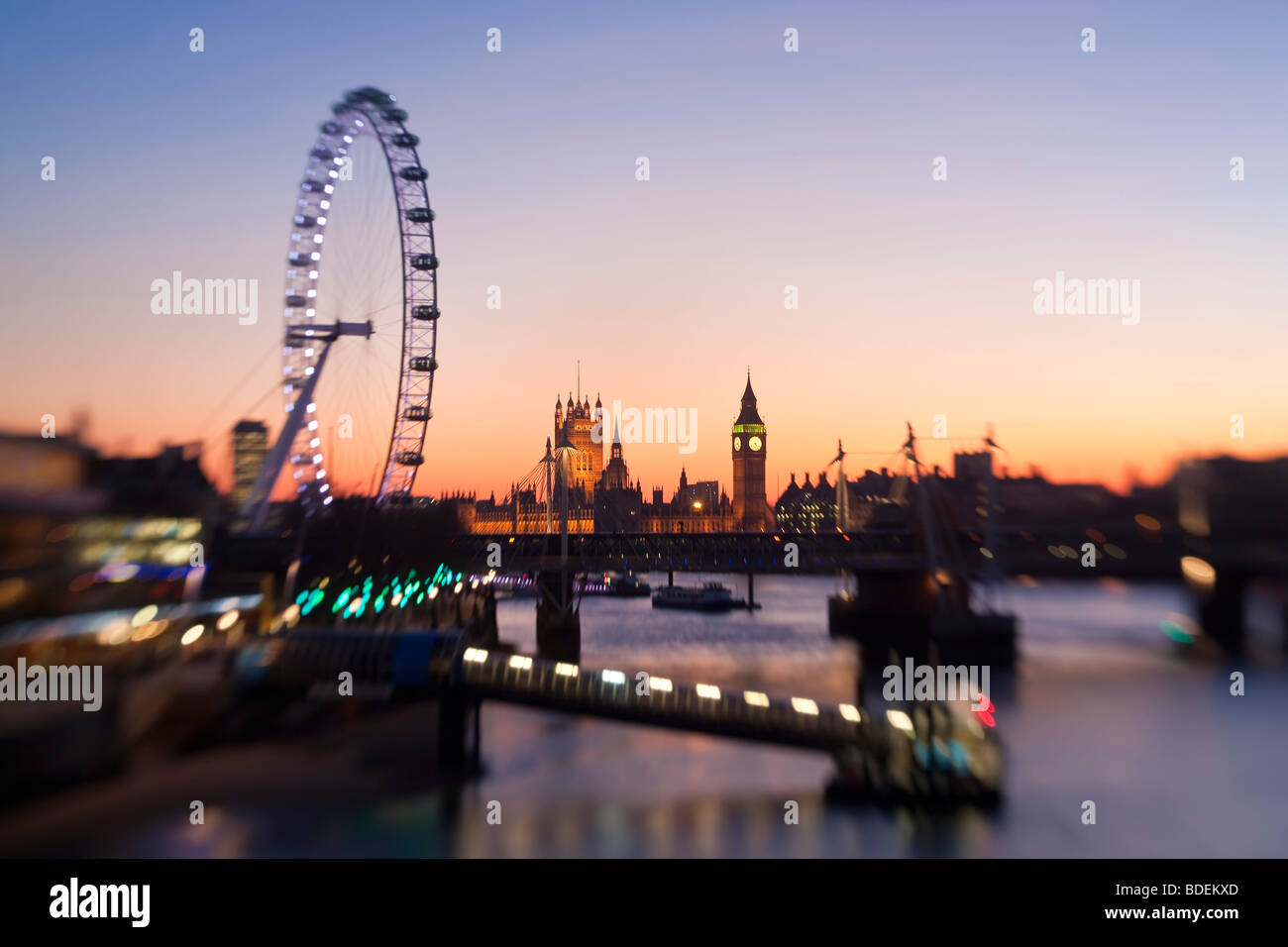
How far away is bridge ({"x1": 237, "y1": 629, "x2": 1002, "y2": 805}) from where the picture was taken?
21500 millimetres

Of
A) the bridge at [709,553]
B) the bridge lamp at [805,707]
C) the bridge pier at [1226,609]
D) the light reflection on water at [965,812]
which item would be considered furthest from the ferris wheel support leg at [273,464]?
the bridge pier at [1226,609]

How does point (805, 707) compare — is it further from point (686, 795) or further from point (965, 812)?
point (965, 812)

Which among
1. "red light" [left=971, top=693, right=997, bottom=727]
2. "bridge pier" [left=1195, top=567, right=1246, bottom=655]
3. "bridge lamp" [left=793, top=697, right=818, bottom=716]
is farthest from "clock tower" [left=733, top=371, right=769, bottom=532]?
"bridge lamp" [left=793, top=697, right=818, bottom=716]

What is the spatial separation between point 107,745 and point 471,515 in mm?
120941

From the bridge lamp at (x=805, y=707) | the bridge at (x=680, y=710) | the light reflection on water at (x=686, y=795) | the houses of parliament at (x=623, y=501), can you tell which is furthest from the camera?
the houses of parliament at (x=623, y=501)

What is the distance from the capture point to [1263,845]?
21156 mm

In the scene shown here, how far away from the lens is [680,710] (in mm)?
22641

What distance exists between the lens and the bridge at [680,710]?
70.5ft

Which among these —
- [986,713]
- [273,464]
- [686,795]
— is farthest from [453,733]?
[986,713]

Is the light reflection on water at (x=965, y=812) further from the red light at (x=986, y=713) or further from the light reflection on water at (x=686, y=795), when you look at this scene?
the red light at (x=986, y=713)

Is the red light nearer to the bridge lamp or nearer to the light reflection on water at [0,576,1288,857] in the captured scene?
the light reflection on water at [0,576,1288,857]

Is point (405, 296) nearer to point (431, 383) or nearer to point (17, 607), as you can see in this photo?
point (431, 383)

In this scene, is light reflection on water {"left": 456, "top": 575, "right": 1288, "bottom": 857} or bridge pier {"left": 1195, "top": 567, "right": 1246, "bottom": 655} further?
bridge pier {"left": 1195, "top": 567, "right": 1246, "bottom": 655}
